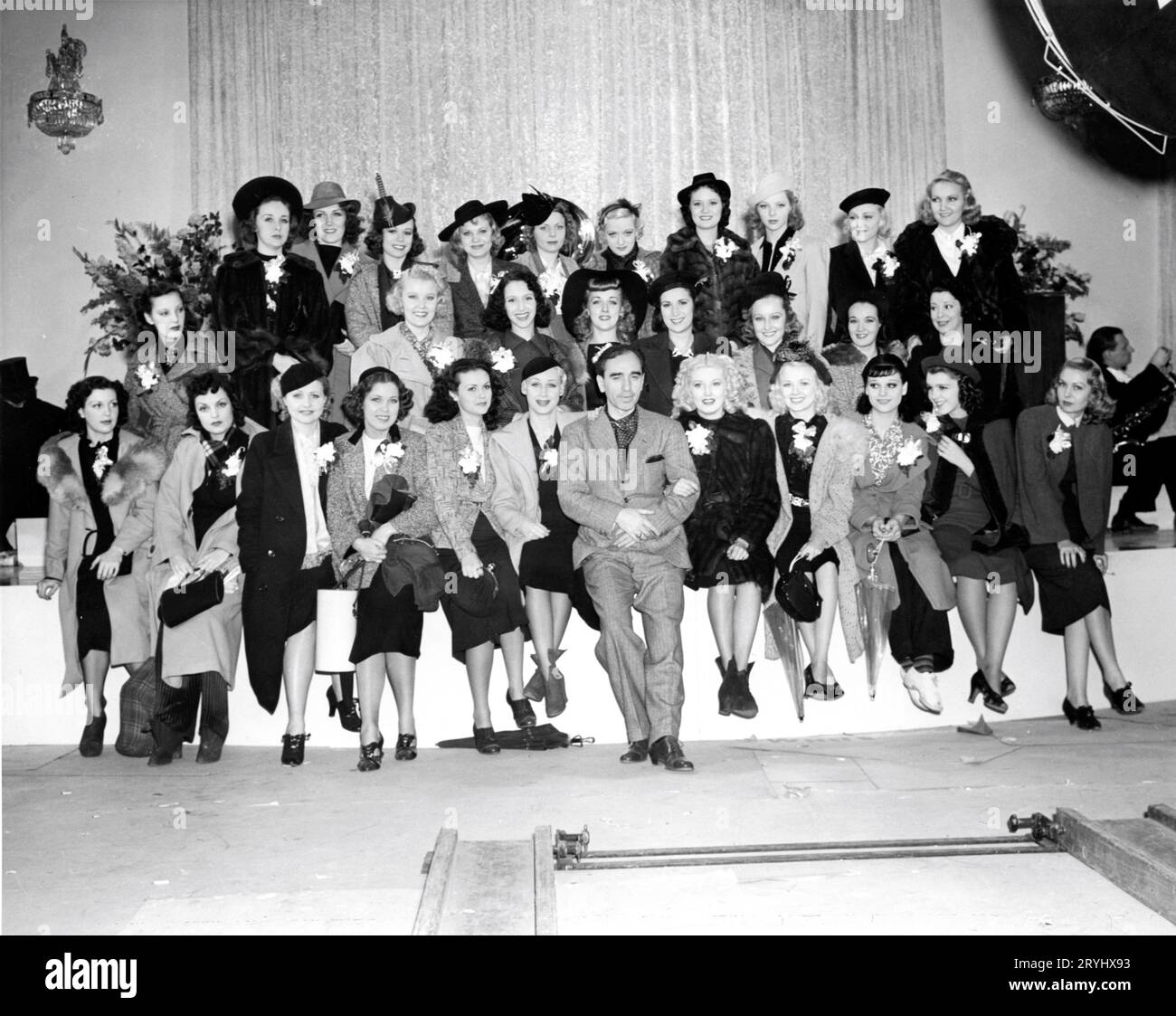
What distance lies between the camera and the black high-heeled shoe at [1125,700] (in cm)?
618

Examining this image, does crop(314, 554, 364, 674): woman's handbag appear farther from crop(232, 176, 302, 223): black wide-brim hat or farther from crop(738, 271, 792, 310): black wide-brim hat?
crop(738, 271, 792, 310): black wide-brim hat

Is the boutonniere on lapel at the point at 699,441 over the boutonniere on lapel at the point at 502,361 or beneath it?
beneath

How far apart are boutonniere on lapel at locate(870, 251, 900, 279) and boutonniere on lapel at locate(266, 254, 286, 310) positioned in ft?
9.57

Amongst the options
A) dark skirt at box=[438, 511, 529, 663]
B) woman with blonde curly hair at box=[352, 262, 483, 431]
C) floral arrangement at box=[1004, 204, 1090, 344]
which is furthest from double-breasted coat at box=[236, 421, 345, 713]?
floral arrangement at box=[1004, 204, 1090, 344]

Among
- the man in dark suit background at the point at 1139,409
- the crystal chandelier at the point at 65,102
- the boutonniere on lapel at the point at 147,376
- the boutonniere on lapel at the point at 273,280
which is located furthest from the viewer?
the crystal chandelier at the point at 65,102

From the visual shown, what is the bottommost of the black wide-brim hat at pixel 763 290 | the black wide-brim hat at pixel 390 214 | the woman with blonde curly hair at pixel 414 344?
the woman with blonde curly hair at pixel 414 344

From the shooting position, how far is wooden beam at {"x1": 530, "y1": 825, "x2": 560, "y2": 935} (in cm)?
321

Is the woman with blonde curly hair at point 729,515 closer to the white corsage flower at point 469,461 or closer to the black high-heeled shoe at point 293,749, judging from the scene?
the white corsage flower at point 469,461

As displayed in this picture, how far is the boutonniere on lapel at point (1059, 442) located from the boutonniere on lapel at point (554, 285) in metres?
2.41

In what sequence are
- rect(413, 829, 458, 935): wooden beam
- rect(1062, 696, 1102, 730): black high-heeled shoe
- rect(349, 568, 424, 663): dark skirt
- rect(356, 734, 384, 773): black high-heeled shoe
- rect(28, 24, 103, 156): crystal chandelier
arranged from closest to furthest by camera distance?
1. rect(413, 829, 458, 935): wooden beam
2. rect(356, 734, 384, 773): black high-heeled shoe
3. rect(349, 568, 424, 663): dark skirt
4. rect(1062, 696, 1102, 730): black high-heeled shoe
5. rect(28, 24, 103, 156): crystal chandelier

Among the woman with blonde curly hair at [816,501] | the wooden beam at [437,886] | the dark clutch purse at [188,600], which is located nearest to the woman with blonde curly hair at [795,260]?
the woman with blonde curly hair at [816,501]

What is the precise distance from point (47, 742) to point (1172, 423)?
7.42 meters

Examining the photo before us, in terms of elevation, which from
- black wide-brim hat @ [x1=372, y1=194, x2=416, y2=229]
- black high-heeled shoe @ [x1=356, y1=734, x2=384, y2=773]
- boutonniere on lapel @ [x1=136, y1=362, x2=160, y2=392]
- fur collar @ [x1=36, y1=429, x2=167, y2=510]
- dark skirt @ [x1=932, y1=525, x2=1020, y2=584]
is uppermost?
black wide-brim hat @ [x1=372, y1=194, x2=416, y2=229]

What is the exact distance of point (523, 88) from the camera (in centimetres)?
982
